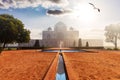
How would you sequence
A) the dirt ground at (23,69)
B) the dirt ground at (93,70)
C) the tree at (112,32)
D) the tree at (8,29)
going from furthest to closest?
Result: the tree at (112,32) < the tree at (8,29) < the dirt ground at (23,69) < the dirt ground at (93,70)

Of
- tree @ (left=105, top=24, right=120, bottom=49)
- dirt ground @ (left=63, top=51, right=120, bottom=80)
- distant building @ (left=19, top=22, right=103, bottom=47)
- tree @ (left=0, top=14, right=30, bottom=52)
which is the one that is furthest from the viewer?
distant building @ (left=19, top=22, right=103, bottom=47)

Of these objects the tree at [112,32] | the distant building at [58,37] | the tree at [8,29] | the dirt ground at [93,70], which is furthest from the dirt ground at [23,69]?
the distant building at [58,37]

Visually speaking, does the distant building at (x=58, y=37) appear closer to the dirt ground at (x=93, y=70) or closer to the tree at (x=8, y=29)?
the tree at (x=8, y=29)

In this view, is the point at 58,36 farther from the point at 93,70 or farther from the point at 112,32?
the point at 93,70

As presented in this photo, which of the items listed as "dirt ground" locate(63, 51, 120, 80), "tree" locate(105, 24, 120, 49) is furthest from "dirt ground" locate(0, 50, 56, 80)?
"tree" locate(105, 24, 120, 49)

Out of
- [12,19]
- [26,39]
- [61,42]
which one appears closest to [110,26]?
[26,39]

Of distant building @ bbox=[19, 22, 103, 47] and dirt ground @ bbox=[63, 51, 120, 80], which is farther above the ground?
distant building @ bbox=[19, 22, 103, 47]

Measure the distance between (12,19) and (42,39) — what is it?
9125 cm

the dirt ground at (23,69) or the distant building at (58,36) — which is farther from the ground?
the distant building at (58,36)

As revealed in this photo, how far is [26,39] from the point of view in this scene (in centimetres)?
5497

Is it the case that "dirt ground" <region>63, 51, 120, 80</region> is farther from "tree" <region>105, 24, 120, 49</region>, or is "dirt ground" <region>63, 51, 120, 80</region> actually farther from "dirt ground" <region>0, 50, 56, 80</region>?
"tree" <region>105, 24, 120, 49</region>

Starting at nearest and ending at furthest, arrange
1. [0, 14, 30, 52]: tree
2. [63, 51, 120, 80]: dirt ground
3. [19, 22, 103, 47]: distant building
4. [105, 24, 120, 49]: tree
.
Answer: [63, 51, 120, 80]: dirt ground → [0, 14, 30, 52]: tree → [105, 24, 120, 49]: tree → [19, 22, 103, 47]: distant building

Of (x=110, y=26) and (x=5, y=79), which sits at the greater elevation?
(x=110, y=26)

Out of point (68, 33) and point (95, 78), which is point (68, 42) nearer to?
point (68, 33)
